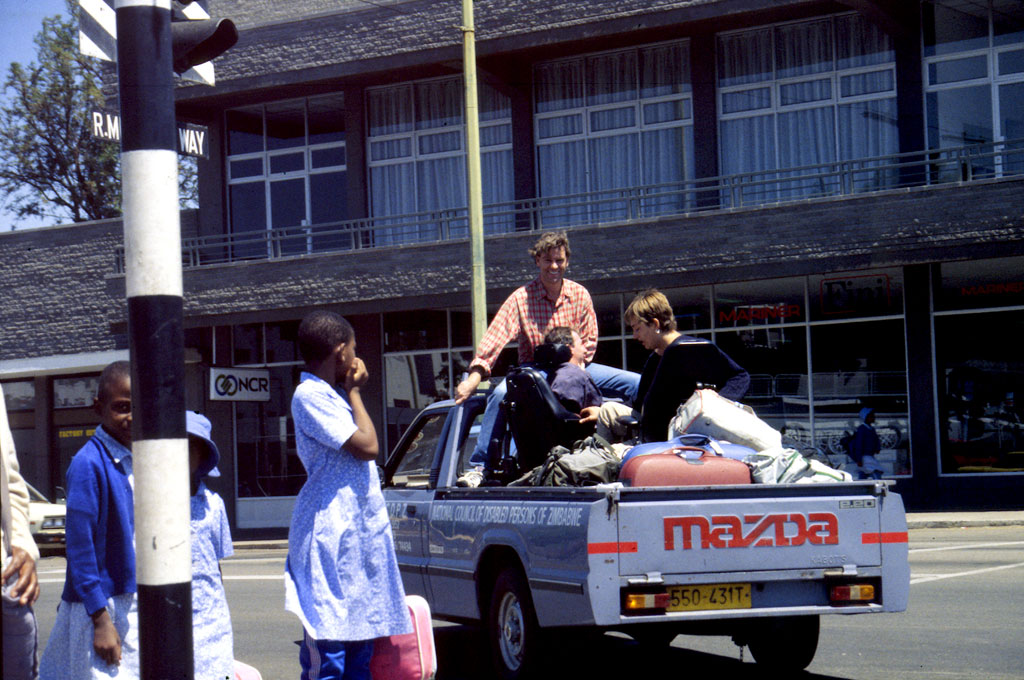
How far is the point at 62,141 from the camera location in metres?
40.7

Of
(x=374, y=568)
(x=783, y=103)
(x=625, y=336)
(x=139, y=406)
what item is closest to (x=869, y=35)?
(x=783, y=103)

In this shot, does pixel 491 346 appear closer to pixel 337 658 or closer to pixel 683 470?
pixel 683 470

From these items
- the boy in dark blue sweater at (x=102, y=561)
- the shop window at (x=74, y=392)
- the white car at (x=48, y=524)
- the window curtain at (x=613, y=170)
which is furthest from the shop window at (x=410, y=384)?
the boy in dark blue sweater at (x=102, y=561)

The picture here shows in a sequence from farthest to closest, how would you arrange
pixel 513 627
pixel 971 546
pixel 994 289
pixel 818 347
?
pixel 818 347 < pixel 994 289 < pixel 971 546 < pixel 513 627

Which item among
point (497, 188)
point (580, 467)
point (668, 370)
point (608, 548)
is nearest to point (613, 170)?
point (497, 188)

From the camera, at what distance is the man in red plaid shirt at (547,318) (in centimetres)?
860

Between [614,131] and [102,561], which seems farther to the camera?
[614,131]

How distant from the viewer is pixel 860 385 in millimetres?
22094

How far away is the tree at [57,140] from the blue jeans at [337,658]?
36.5 m

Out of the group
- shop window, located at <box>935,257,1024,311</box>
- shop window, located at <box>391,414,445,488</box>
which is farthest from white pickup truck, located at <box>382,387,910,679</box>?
shop window, located at <box>935,257,1024,311</box>

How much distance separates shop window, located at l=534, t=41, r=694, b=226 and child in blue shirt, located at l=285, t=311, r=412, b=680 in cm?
1838

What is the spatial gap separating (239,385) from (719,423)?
2024cm

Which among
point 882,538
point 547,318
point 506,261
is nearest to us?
point 882,538

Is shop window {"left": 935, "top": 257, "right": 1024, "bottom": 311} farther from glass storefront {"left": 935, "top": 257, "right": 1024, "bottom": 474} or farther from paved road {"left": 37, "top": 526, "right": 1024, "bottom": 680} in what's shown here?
paved road {"left": 37, "top": 526, "right": 1024, "bottom": 680}
